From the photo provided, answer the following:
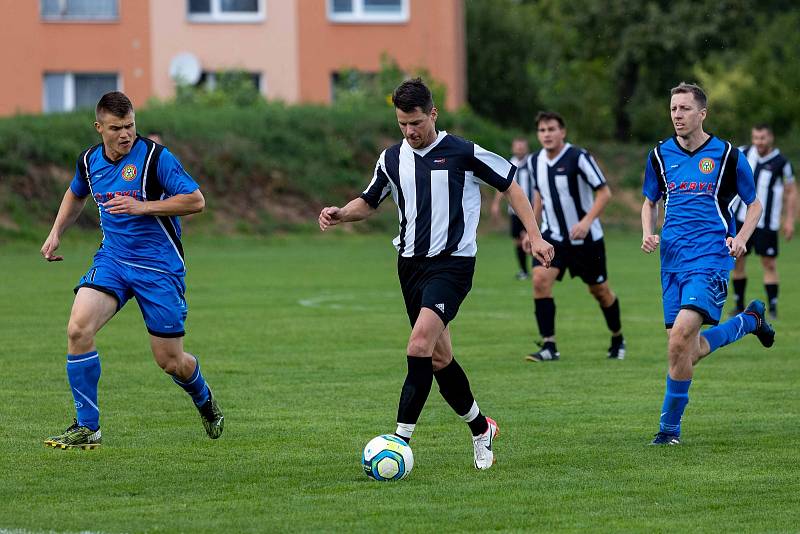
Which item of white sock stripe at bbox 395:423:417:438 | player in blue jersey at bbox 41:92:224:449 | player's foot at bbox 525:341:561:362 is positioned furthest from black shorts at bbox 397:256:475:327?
player's foot at bbox 525:341:561:362

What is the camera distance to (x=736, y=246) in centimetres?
837

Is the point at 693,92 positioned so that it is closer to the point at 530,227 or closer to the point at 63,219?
the point at 530,227

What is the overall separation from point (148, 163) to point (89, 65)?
3192 centimetres

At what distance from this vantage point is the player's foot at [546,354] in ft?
42.9

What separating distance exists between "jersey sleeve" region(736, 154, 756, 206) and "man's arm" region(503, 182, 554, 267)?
5.26ft

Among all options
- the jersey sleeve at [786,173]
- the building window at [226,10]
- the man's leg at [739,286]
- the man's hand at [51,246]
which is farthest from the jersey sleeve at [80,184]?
the building window at [226,10]

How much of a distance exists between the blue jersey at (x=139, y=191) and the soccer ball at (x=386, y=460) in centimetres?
195

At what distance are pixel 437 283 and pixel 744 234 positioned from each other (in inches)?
79.2

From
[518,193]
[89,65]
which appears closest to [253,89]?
[89,65]

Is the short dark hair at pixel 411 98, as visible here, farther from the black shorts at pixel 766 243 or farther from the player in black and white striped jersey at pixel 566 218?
the black shorts at pixel 766 243

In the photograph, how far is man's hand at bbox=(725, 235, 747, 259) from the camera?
27.3 ft

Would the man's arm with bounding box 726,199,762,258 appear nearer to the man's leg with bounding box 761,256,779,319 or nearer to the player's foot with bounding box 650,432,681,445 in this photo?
the player's foot with bounding box 650,432,681,445

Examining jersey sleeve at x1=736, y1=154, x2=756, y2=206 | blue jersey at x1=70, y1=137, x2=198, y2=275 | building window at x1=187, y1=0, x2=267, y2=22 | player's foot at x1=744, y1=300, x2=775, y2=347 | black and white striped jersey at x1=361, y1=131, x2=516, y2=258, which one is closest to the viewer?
black and white striped jersey at x1=361, y1=131, x2=516, y2=258

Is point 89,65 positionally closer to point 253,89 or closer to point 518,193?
point 253,89
